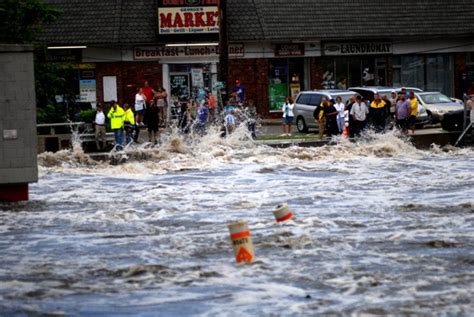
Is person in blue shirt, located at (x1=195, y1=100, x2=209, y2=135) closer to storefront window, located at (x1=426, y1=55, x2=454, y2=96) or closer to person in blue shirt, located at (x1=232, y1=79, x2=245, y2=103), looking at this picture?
person in blue shirt, located at (x1=232, y1=79, x2=245, y2=103)

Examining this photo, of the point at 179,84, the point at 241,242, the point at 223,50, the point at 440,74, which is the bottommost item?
the point at 241,242

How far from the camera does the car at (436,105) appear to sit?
145 feet

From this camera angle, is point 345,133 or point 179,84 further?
point 179,84

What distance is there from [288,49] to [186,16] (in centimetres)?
531

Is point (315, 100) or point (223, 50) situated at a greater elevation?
point (223, 50)

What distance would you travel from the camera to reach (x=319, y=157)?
3638 centimetres

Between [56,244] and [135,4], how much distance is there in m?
34.3

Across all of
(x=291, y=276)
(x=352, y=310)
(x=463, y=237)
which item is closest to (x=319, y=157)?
(x=463, y=237)

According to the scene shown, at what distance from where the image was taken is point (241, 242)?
16.1m

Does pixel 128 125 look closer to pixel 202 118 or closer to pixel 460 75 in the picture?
pixel 202 118

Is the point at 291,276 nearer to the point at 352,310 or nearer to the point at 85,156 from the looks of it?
the point at 352,310

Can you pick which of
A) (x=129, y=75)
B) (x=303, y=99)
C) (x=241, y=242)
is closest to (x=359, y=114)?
(x=303, y=99)

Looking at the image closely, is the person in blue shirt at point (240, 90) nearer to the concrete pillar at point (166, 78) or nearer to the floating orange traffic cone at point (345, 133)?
the concrete pillar at point (166, 78)

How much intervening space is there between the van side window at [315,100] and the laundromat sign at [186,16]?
9071mm
